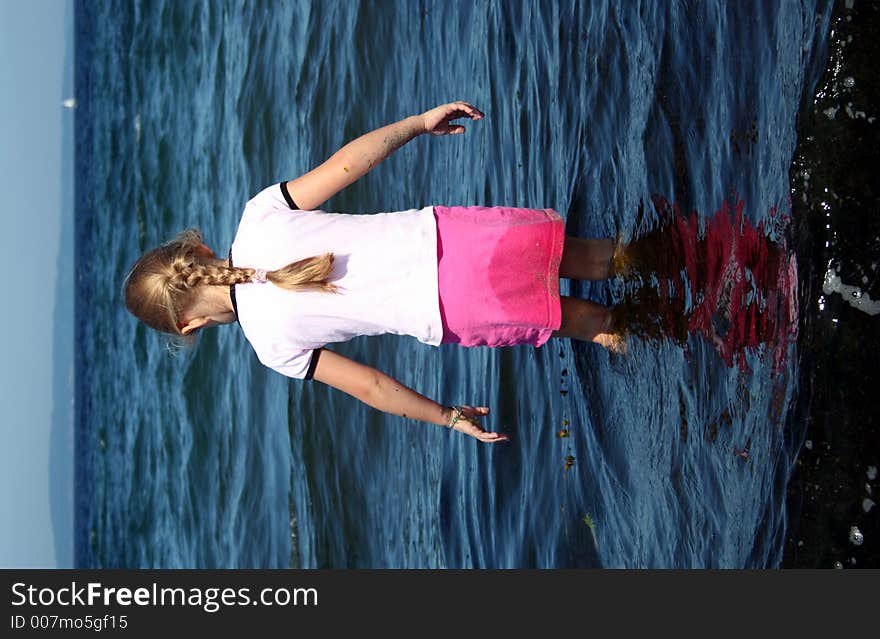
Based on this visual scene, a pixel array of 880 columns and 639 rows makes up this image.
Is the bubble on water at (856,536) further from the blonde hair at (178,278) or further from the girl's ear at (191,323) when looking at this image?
the girl's ear at (191,323)

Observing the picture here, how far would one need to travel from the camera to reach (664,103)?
3.65 meters

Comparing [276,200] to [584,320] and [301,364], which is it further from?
[584,320]

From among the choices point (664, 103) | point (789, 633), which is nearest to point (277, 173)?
point (664, 103)

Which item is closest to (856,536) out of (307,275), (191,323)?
(307,275)

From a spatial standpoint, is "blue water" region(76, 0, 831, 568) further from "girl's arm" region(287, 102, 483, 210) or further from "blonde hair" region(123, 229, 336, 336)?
"blonde hair" region(123, 229, 336, 336)

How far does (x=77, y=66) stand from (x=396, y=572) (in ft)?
33.3

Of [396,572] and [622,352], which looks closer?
[396,572]

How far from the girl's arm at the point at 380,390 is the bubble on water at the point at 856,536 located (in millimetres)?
1108

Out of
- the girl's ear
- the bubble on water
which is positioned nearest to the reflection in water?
the bubble on water

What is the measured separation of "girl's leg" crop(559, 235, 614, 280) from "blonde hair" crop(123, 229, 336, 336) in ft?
3.00

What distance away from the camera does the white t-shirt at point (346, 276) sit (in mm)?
2781

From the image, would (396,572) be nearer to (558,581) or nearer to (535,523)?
(558,581)

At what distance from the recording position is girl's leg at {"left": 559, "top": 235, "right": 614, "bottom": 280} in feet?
10.5

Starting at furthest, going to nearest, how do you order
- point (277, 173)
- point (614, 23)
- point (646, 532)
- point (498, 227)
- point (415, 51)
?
point (277, 173), point (415, 51), point (614, 23), point (646, 532), point (498, 227)
